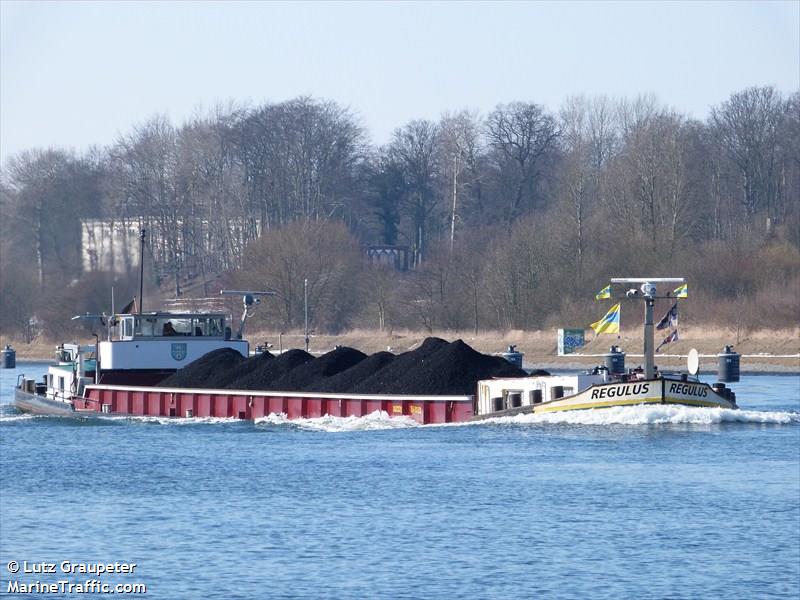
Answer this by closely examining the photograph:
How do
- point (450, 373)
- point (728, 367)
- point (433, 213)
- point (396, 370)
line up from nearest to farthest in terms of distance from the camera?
point (450, 373), point (396, 370), point (728, 367), point (433, 213)

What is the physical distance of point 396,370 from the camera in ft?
151

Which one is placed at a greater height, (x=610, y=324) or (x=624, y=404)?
(x=610, y=324)

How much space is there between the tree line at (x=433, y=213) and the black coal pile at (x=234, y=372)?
84.6 ft

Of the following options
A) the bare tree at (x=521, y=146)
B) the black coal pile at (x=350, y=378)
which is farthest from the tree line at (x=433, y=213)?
the black coal pile at (x=350, y=378)

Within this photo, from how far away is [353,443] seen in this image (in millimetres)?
Answer: 40750

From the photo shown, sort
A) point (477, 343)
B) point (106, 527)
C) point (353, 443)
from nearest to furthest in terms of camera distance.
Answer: point (106, 527), point (353, 443), point (477, 343)

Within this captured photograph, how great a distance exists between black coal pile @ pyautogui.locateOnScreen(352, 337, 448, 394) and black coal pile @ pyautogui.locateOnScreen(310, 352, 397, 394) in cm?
38

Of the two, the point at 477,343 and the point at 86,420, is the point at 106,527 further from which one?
the point at 477,343

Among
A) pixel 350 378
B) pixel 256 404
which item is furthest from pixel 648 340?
pixel 256 404

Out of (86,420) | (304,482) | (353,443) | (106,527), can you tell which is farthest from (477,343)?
(106,527)

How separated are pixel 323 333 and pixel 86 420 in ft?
136

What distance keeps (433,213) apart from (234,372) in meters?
69.2

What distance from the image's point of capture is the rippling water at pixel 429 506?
25.1 meters

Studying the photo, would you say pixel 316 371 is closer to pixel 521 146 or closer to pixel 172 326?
pixel 172 326
